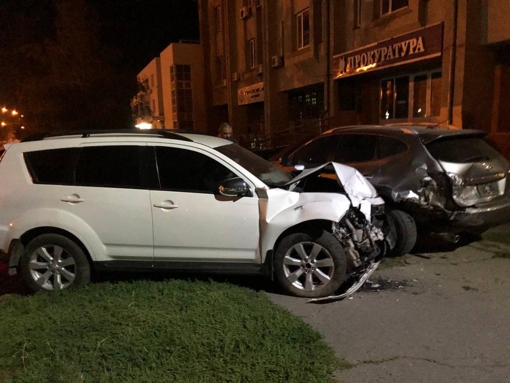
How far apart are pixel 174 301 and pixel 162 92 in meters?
39.6

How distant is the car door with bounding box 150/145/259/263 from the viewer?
4.92m

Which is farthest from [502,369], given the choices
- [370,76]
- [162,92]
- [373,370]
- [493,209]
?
[162,92]

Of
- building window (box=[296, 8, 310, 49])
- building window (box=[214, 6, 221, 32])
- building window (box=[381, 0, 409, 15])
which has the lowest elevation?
building window (box=[381, 0, 409, 15])

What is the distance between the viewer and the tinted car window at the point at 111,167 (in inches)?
202

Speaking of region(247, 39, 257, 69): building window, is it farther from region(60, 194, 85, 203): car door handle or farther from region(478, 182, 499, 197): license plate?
region(60, 194, 85, 203): car door handle

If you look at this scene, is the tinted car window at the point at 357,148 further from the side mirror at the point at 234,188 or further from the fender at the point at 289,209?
the side mirror at the point at 234,188

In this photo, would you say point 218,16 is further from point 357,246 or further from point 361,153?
point 357,246

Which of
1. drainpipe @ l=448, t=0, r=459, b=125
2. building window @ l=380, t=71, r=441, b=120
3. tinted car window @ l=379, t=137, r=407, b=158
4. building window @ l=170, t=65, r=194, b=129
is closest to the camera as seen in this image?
tinted car window @ l=379, t=137, r=407, b=158

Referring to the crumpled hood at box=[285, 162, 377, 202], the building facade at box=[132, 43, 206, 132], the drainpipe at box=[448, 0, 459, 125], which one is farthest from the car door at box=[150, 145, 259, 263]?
the building facade at box=[132, 43, 206, 132]

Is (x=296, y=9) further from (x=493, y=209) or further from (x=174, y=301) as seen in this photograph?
(x=174, y=301)

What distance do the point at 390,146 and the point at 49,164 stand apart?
4350 millimetres

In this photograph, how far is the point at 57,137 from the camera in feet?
17.5

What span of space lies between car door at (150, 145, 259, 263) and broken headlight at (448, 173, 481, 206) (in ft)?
8.34

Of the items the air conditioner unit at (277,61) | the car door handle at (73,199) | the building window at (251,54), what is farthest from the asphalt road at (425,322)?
the building window at (251,54)
